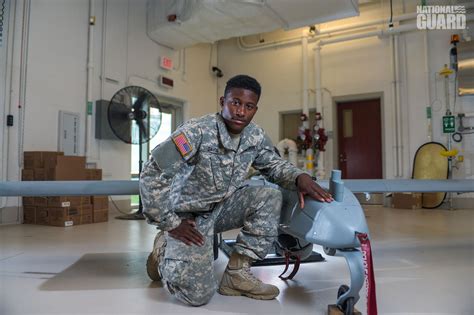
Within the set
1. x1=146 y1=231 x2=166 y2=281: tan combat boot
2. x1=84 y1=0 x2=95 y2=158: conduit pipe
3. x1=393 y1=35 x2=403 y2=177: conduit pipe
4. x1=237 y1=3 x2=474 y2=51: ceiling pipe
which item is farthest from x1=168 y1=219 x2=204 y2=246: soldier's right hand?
x1=237 y1=3 x2=474 y2=51: ceiling pipe

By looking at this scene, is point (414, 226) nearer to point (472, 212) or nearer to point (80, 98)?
point (472, 212)

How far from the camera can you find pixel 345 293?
4.37 ft

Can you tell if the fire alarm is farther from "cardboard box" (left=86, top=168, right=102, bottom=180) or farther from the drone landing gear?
the drone landing gear

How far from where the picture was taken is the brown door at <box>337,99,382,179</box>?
6.38 meters

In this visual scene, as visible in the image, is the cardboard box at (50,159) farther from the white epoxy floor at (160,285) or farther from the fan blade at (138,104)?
the fan blade at (138,104)

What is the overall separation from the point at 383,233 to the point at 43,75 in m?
4.55

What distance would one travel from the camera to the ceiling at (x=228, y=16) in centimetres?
481

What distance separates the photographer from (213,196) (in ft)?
5.19

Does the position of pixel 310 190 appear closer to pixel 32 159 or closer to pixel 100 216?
pixel 100 216

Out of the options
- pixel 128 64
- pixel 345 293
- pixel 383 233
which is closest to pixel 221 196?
pixel 345 293

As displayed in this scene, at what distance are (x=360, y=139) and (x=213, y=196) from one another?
558 centimetres

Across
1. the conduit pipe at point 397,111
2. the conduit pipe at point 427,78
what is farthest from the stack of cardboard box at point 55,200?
the conduit pipe at point 427,78

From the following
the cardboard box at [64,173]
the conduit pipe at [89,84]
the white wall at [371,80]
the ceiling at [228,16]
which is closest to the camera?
the cardboard box at [64,173]

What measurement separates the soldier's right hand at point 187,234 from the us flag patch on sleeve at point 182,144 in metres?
0.31
